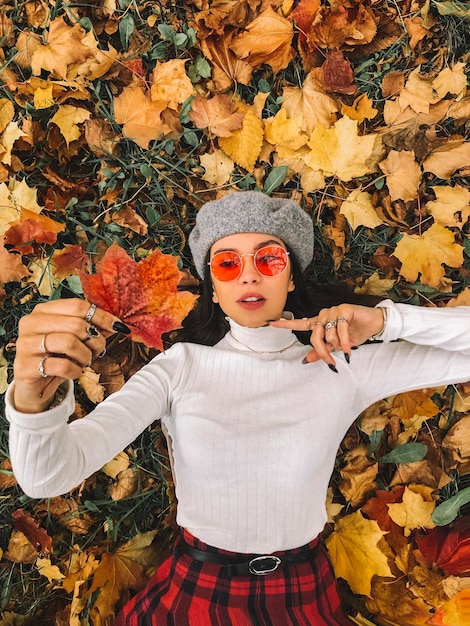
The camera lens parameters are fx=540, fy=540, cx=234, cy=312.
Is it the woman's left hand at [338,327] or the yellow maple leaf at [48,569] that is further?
the yellow maple leaf at [48,569]

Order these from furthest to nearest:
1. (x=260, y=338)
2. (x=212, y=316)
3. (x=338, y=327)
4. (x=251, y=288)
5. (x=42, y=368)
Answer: (x=212, y=316), (x=260, y=338), (x=251, y=288), (x=338, y=327), (x=42, y=368)

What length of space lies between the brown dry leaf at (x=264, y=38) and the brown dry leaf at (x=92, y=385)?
1032mm

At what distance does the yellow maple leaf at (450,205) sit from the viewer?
157 centimetres

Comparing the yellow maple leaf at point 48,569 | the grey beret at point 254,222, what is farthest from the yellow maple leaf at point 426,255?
the yellow maple leaf at point 48,569

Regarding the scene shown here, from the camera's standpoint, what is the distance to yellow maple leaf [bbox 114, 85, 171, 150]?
1.57 metres

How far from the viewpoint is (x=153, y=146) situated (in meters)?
1.62

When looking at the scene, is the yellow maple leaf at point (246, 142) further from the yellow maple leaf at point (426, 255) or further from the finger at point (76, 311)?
the finger at point (76, 311)

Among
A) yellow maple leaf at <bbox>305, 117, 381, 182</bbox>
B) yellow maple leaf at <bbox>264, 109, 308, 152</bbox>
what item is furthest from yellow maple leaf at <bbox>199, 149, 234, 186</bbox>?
yellow maple leaf at <bbox>305, 117, 381, 182</bbox>

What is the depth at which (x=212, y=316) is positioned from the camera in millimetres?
1465

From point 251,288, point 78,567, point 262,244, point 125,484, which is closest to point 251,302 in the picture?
point 251,288

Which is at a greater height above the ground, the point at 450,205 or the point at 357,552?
the point at 450,205

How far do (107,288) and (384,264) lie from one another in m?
0.83

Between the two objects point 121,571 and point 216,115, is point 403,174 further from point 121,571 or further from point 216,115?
point 121,571

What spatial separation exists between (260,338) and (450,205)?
28.5 inches
